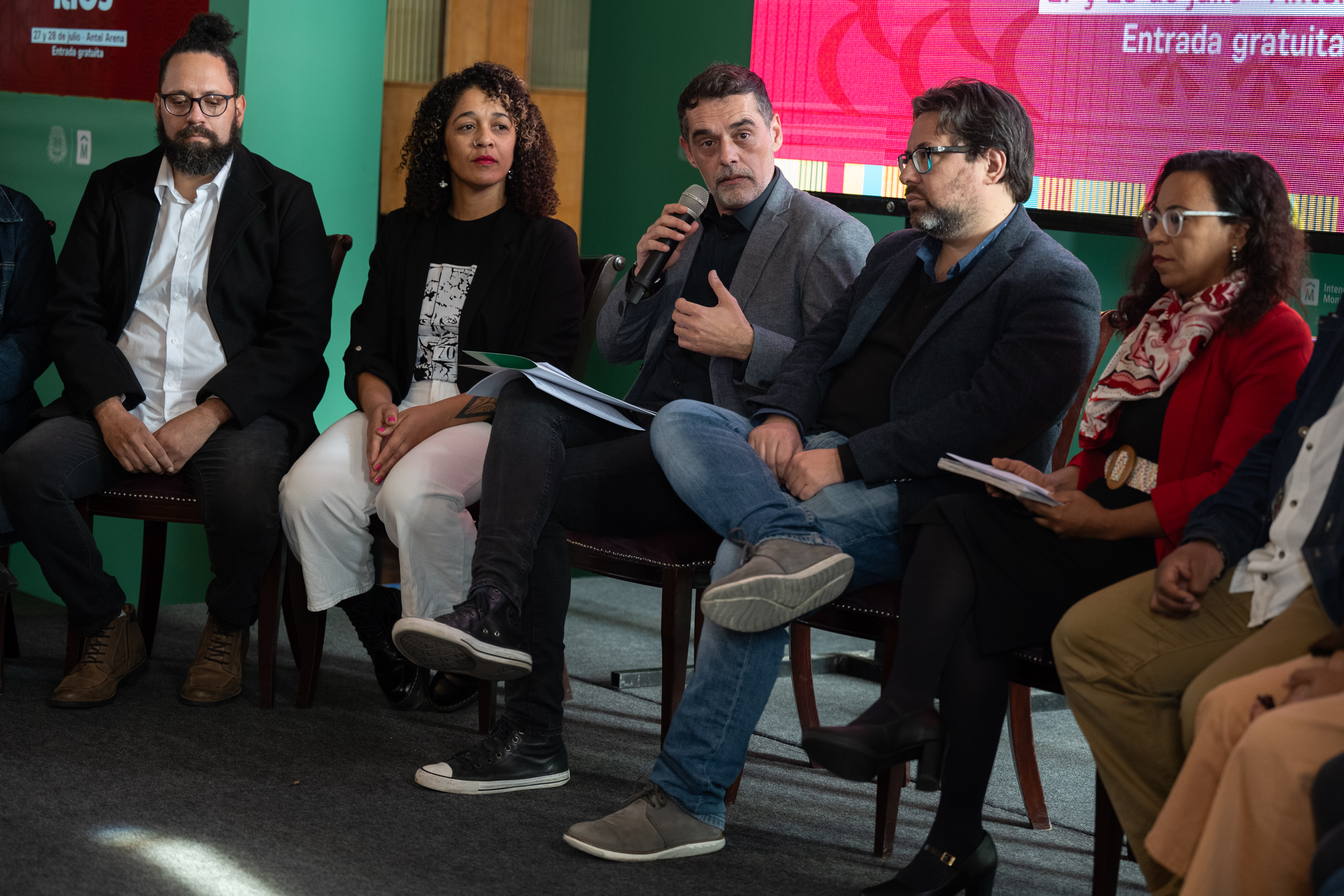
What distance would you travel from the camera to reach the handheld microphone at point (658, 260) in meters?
2.64

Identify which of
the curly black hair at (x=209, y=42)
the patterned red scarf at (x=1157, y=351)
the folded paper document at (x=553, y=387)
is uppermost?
the curly black hair at (x=209, y=42)

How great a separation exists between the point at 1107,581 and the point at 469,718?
1.49 meters

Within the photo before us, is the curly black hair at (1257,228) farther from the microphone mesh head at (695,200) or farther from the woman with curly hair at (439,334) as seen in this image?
the woman with curly hair at (439,334)

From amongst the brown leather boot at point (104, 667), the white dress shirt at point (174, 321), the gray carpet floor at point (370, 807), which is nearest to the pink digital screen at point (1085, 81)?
the gray carpet floor at point (370, 807)

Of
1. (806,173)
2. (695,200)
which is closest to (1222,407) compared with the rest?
(695,200)

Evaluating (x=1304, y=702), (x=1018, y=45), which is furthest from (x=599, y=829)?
(x=1018, y=45)

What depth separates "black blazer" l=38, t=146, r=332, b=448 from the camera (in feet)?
9.61

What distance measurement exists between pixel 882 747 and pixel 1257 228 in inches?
39.0

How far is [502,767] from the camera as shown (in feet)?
7.84

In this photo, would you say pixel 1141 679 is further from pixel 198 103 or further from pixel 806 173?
pixel 198 103

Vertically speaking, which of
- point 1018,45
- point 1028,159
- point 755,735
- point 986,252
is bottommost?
point 755,735

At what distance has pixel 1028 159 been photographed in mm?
2350

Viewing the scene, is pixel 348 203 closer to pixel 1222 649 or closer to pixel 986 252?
pixel 986 252

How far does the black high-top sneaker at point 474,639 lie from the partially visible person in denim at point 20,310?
1379 mm
